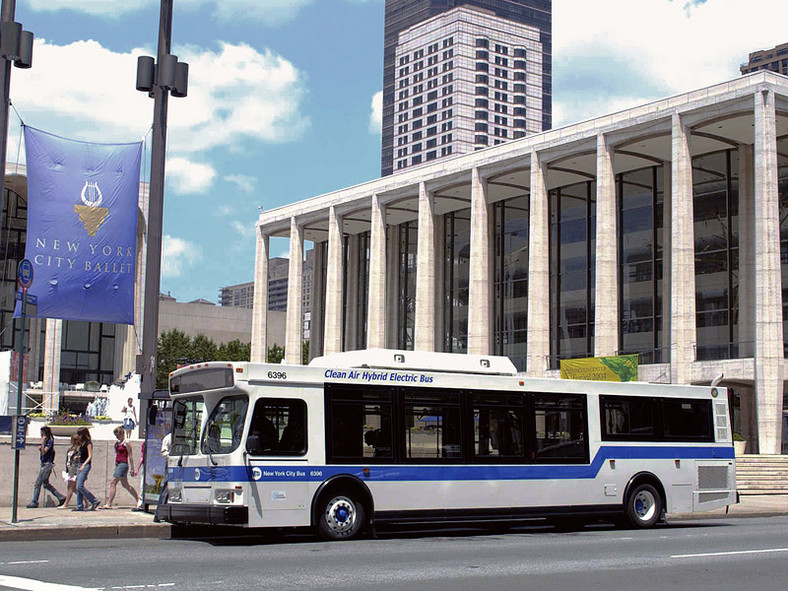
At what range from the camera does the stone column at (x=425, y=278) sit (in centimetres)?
5741

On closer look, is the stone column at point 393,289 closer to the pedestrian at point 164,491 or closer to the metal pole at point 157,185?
the metal pole at point 157,185

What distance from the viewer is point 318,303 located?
74.8 meters

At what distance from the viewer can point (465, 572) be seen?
11086 mm

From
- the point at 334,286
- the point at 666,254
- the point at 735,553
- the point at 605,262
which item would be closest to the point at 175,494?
the point at 735,553

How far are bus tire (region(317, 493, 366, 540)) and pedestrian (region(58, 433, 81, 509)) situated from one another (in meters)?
5.95

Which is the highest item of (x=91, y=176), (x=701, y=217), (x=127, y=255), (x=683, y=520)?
(x=701, y=217)

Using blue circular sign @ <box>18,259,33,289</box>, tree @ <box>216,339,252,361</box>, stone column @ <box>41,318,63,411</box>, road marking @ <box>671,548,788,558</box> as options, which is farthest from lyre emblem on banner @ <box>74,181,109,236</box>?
tree @ <box>216,339,252,361</box>

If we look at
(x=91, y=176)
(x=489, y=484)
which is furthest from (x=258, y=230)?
(x=489, y=484)

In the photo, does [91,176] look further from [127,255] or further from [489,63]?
[489,63]

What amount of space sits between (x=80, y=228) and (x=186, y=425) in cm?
561

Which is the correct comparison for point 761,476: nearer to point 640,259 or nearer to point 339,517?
point 640,259

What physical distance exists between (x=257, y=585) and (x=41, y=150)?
41.5ft

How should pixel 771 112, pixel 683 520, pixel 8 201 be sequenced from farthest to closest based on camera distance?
pixel 8 201 < pixel 771 112 < pixel 683 520

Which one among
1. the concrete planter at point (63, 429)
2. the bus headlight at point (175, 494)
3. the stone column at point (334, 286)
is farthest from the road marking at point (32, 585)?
the stone column at point (334, 286)
